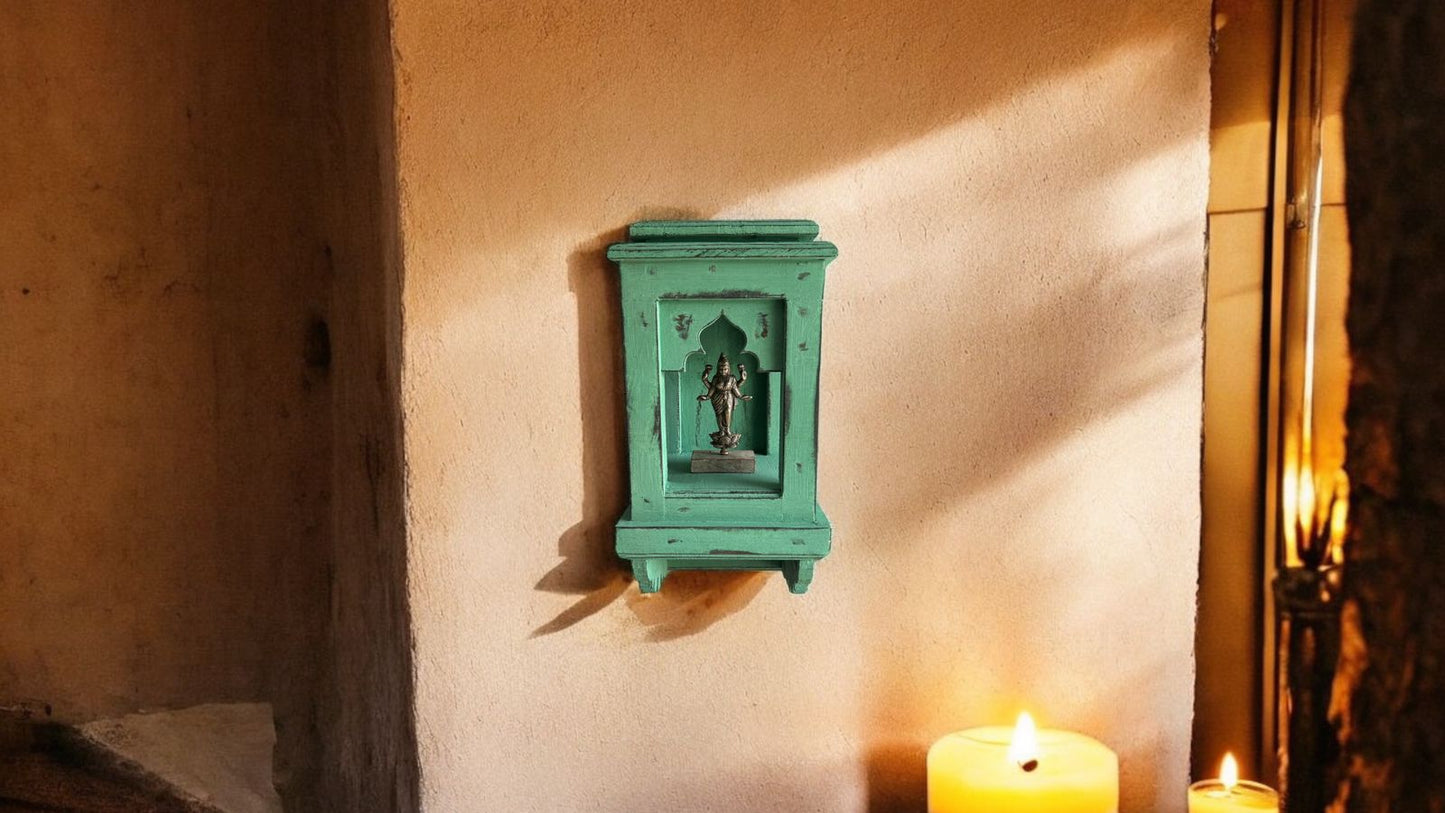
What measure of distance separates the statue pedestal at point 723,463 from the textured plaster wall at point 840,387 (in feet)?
0.48

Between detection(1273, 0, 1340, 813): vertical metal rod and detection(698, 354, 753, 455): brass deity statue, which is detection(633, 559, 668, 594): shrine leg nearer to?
detection(698, 354, 753, 455): brass deity statue

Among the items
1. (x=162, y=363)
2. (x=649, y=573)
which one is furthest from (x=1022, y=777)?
(x=162, y=363)

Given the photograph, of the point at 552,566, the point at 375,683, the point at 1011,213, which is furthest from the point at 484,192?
the point at 375,683

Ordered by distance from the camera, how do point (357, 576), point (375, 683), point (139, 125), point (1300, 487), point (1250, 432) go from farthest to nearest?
point (139, 125) → point (357, 576) → point (375, 683) → point (1250, 432) → point (1300, 487)

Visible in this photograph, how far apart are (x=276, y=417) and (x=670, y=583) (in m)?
1.29

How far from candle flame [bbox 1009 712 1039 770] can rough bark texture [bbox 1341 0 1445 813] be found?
1.19 m

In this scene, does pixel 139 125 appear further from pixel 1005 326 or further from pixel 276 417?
pixel 1005 326

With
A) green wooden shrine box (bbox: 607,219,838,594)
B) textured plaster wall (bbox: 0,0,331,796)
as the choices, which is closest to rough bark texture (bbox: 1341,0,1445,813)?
green wooden shrine box (bbox: 607,219,838,594)

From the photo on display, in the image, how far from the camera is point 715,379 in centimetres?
166

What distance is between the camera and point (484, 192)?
1677 mm

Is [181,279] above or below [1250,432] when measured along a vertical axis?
above

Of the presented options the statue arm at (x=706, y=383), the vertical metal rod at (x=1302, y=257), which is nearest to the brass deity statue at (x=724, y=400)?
the statue arm at (x=706, y=383)

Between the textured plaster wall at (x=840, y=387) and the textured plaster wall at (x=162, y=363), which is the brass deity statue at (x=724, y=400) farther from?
the textured plaster wall at (x=162, y=363)

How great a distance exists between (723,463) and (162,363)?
1.60 m
